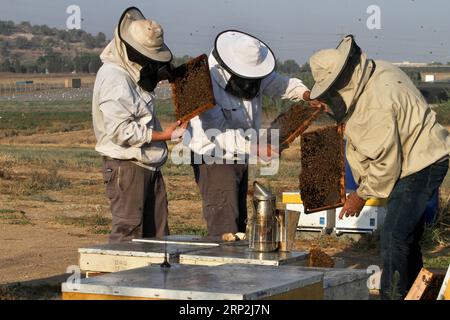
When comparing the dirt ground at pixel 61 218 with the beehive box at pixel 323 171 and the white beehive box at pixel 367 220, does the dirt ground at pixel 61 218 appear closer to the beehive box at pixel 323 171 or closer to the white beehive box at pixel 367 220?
the white beehive box at pixel 367 220

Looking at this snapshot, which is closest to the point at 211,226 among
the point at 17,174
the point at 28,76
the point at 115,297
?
the point at 115,297

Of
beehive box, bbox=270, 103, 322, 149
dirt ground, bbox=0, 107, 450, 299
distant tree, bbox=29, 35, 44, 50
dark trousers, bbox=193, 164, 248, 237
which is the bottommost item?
distant tree, bbox=29, 35, 44, 50

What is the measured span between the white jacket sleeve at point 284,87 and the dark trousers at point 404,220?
2226 mm

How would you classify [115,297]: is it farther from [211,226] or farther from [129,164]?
[211,226]

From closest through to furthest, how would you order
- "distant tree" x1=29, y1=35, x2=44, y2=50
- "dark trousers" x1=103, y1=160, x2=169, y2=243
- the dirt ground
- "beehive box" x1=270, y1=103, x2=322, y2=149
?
"dark trousers" x1=103, y1=160, x2=169, y2=243 → "beehive box" x1=270, y1=103, x2=322, y2=149 → the dirt ground → "distant tree" x1=29, y1=35, x2=44, y2=50

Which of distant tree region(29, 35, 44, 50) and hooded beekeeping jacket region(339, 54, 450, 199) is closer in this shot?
hooded beekeeping jacket region(339, 54, 450, 199)

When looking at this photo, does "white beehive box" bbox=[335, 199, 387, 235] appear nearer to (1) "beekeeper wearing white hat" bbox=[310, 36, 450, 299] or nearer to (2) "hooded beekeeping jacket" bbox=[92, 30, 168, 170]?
(2) "hooded beekeeping jacket" bbox=[92, 30, 168, 170]

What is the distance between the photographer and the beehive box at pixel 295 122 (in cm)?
897

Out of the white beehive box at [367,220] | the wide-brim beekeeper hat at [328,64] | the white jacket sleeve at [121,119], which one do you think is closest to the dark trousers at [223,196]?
the white jacket sleeve at [121,119]

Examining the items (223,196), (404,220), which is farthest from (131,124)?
(404,220)

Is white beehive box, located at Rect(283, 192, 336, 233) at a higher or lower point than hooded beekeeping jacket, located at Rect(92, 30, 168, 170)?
lower

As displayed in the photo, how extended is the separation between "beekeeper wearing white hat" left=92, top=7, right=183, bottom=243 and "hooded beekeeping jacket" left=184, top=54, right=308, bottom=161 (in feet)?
1.82

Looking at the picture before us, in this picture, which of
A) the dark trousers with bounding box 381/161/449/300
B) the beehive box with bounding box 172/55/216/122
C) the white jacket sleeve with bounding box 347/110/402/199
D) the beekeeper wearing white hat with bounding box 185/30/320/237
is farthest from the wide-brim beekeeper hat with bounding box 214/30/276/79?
the dark trousers with bounding box 381/161/449/300

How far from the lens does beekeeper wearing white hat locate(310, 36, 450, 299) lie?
23.5 feet
